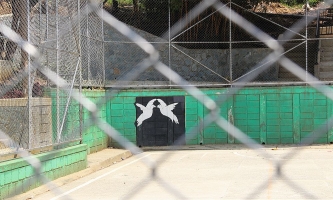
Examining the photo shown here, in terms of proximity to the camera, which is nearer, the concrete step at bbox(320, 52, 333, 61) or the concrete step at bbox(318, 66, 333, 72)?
the concrete step at bbox(318, 66, 333, 72)

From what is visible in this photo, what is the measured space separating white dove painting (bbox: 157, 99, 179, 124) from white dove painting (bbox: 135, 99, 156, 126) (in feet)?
0.73

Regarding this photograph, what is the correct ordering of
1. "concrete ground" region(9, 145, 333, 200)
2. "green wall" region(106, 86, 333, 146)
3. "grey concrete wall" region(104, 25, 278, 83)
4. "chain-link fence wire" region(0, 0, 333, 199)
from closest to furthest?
1. "chain-link fence wire" region(0, 0, 333, 199)
2. "concrete ground" region(9, 145, 333, 200)
3. "green wall" region(106, 86, 333, 146)
4. "grey concrete wall" region(104, 25, 278, 83)

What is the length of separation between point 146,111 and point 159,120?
0.48 m

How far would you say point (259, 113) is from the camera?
18203 millimetres

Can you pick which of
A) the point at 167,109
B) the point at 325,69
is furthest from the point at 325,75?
the point at 167,109

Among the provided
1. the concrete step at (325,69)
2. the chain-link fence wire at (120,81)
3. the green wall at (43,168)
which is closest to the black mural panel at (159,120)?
the chain-link fence wire at (120,81)

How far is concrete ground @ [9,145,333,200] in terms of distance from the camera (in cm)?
873

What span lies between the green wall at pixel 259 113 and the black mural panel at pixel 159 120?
160mm

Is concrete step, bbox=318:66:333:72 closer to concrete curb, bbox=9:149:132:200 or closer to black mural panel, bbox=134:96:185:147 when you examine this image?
black mural panel, bbox=134:96:185:147

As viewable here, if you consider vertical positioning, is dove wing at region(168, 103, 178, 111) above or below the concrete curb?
above

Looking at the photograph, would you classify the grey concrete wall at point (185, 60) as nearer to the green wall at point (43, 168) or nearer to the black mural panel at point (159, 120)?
the black mural panel at point (159, 120)

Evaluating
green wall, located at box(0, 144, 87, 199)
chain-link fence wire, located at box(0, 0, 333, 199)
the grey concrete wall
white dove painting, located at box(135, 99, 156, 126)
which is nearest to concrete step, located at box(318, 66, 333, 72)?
chain-link fence wire, located at box(0, 0, 333, 199)

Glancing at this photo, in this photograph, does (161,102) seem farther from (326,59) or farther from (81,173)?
(81,173)

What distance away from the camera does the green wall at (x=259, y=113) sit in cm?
1806
